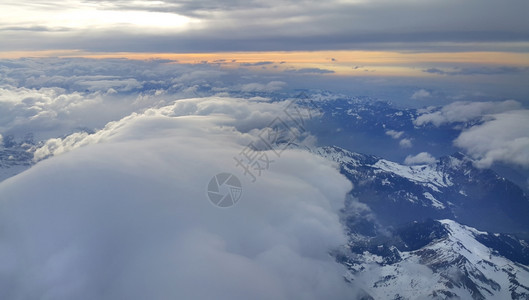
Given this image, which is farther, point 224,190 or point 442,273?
point 442,273

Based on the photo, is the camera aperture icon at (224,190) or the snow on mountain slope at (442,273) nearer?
the camera aperture icon at (224,190)

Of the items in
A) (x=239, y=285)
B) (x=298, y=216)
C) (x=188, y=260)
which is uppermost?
(x=188, y=260)

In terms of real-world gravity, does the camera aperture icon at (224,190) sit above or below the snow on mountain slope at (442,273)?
above

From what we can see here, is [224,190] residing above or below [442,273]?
above

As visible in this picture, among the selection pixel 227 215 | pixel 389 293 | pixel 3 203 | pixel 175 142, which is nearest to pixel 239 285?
pixel 227 215

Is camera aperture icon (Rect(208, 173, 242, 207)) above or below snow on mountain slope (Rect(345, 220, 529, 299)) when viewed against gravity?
above

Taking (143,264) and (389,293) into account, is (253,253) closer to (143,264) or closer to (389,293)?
(143,264)

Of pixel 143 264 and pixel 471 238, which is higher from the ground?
pixel 143 264

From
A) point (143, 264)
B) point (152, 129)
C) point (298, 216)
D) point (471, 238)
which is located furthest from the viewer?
point (471, 238)
